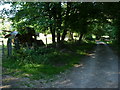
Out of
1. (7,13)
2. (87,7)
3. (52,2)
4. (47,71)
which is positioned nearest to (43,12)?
(52,2)

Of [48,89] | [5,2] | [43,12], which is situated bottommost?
[48,89]

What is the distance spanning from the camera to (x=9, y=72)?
A: 24.6 feet

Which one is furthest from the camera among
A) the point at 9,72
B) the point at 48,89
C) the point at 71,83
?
the point at 9,72

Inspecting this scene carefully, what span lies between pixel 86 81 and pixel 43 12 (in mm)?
6688

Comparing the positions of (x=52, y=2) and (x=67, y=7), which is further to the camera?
(x=67, y=7)

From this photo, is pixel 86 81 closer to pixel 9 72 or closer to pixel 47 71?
pixel 47 71

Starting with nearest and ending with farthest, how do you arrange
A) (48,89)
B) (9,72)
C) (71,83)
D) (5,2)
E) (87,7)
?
(48,89), (71,83), (9,72), (5,2), (87,7)

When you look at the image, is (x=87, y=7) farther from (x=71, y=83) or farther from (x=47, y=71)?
(x=71, y=83)

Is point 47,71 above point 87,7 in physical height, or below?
below

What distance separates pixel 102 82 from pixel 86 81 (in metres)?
0.60

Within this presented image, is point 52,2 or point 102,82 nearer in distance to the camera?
point 102,82

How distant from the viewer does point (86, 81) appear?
6395 mm

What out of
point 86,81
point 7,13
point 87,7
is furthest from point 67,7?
point 86,81

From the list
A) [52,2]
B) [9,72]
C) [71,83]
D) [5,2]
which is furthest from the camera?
[5,2]
